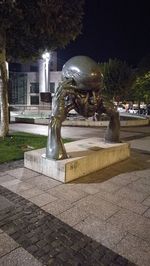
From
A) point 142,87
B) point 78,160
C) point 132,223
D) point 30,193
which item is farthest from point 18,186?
point 142,87

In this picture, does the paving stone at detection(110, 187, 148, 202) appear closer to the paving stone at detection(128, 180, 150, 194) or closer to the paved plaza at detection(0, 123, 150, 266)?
the paved plaza at detection(0, 123, 150, 266)

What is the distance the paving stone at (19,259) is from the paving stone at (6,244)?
3.2 inches

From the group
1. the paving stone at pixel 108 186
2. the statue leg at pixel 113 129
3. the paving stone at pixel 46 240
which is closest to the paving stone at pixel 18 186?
the paving stone at pixel 46 240

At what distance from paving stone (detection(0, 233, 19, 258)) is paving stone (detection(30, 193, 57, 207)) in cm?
105

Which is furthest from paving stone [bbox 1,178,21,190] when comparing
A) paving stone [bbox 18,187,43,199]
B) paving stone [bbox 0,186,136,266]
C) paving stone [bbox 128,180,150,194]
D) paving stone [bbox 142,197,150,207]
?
paving stone [bbox 142,197,150,207]

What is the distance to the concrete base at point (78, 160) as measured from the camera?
5.44 m

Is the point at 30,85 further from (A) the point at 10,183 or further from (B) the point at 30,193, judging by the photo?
(B) the point at 30,193

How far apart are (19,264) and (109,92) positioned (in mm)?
19415

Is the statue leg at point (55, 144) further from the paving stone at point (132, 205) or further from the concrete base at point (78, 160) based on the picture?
the paving stone at point (132, 205)

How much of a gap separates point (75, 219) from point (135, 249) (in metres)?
1.06

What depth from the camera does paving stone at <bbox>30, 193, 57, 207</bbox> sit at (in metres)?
4.42

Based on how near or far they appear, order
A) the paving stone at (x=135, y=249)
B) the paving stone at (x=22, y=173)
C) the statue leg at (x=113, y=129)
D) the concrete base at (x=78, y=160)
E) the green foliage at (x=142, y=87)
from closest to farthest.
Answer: the paving stone at (x=135, y=249)
the concrete base at (x=78, y=160)
the paving stone at (x=22, y=173)
the statue leg at (x=113, y=129)
the green foliage at (x=142, y=87)

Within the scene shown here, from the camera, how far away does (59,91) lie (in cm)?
605

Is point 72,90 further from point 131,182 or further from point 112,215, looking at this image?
point 112,215
